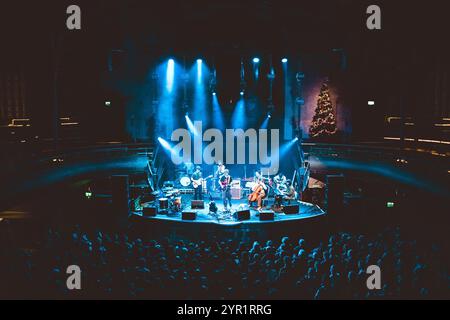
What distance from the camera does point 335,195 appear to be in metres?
15.1

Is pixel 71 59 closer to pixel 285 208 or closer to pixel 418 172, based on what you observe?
pixel 285 208

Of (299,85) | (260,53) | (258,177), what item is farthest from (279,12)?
(258,177)

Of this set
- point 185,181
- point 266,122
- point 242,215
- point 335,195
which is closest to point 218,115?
point 266,122

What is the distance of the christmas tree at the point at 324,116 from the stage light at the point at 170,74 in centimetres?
722

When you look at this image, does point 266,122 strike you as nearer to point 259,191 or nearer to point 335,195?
point 259,191

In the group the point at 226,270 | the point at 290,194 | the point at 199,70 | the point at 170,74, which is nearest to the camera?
the point at 226,270

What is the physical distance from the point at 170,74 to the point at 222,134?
4.11 metres

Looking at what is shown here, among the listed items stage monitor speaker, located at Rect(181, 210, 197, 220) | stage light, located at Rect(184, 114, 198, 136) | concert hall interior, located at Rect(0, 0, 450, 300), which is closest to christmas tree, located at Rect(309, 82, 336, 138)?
concert hall interior, located at Rect(0, 0, 450, 300)

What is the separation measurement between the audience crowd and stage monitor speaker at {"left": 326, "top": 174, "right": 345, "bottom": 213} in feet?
16.0

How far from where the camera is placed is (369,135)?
22.5m

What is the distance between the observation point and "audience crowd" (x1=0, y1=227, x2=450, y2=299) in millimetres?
8148

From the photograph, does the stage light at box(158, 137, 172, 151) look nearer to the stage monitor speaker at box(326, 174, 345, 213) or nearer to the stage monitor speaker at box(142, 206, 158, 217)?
the stage monitor speaker at box(142, 206, 158, 217)

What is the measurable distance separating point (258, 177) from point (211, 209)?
2078mm

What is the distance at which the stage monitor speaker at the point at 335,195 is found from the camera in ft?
49.5
